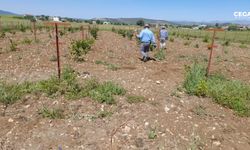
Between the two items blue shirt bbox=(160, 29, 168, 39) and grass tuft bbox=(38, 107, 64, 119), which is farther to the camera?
blue shirt bbox=(160, 29, 168, 39)

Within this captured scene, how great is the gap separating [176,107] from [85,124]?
76.0 inches

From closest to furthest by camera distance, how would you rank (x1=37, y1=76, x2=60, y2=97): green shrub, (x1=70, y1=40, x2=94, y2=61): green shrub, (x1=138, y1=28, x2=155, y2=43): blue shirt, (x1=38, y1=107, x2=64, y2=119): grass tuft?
(x1=38, y1=107, x2=64, y2=119): grass tuft → (x1=37, y1=76, x2=60, y2=97): green shrub → (x1=70, y1=40, x2=94, y2=61): green shrub → (x1=138, y1=28, x2=155, y2=43): blue shirt

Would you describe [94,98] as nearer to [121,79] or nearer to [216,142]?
[121,79]

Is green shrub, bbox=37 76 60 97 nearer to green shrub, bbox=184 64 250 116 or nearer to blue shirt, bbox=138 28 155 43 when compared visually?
green shrub, bbox=184 64 250 116

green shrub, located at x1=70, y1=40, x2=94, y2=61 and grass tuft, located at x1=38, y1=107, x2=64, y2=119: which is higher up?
green shrub, located at x1=70, y1=40, x2=94, y2=61

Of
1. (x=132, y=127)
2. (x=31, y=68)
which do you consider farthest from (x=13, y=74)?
(x=132, y=127)

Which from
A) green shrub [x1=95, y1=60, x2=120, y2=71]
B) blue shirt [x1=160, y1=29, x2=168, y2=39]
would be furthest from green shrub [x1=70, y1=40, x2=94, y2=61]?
blue shirt [x1=160, y1=29, x2=168, y2=39]

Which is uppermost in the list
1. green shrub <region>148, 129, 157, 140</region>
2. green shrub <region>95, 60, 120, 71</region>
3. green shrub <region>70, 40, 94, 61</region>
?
green shrub <region>70, 40, 94, 61</region>

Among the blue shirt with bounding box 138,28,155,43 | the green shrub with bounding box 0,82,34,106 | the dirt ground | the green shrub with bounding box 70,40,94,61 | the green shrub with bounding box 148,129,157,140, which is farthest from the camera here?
the blue shirt with bounding box 138,28,155,43

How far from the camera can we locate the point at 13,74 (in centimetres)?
790

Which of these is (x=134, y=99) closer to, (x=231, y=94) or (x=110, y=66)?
(x=231, y=94)

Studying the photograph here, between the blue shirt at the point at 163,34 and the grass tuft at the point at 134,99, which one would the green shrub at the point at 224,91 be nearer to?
the grass tuft at the point at 134,99

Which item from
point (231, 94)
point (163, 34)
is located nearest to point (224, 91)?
point (231, 94)

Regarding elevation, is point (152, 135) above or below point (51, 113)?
below
